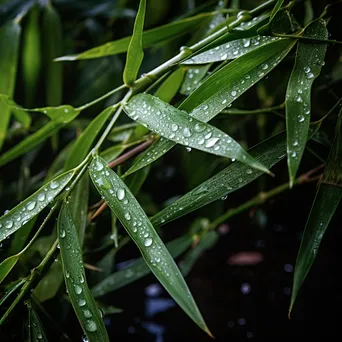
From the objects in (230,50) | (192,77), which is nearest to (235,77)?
Answer: (230,50)

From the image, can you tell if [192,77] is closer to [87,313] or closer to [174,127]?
[174,127]

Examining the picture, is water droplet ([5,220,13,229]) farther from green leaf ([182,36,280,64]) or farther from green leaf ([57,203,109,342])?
green leaf ([182,36,280,64])

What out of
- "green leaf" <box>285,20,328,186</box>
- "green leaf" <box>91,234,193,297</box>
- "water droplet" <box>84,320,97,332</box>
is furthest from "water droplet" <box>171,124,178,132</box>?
"green leaf" <box>91,234,193,297</box>

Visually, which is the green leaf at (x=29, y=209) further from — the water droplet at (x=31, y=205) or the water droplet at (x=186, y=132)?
the water droplet at (x=186, y=132)

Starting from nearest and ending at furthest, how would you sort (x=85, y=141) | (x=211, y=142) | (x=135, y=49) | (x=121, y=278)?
1. (x=211, y=142)
2. (x=135, y=49)
3. (x=85, y=141)
4. (x=121, y=278)

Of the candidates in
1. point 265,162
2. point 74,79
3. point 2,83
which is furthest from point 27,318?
point 74,79

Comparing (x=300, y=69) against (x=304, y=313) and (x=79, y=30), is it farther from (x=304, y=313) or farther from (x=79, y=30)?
(x=79, y=30)
